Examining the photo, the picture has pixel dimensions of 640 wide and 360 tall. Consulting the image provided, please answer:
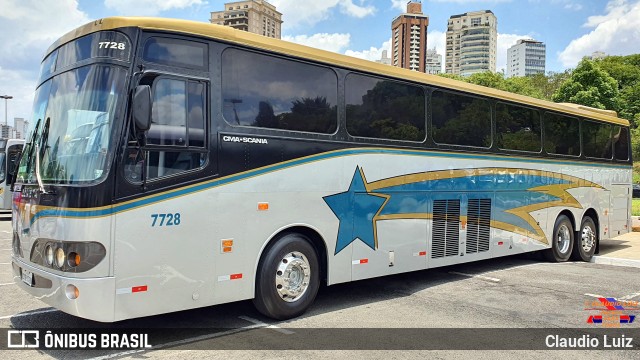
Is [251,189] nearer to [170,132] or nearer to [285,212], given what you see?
[285,212]

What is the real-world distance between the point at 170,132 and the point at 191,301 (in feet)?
6.00

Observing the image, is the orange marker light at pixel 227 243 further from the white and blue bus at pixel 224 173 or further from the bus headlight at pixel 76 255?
the bus headlight at pixel 76 255

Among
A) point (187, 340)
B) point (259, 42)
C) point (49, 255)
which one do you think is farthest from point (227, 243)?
point (259, 42)

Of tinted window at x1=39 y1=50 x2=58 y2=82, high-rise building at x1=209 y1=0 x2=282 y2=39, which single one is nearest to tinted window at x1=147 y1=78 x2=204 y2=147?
tinted window at x1=39 y1=50 x2=58 y2=82

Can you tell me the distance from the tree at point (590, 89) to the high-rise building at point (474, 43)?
455 feet

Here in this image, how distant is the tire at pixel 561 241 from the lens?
473 inches

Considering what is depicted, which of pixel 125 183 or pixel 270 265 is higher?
pixel 125 183

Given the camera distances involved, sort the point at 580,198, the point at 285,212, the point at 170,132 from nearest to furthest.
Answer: the point at 170,132 < the point at 285,212 < the point at 580,198

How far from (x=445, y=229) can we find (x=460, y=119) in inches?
80.4

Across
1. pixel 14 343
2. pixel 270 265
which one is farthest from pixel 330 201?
pixel 14 343

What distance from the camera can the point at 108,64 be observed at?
17.1 feet

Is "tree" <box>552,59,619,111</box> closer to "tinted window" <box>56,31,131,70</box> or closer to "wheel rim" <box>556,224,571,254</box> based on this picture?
"wheel rim" <box>556,224,571,254</box>

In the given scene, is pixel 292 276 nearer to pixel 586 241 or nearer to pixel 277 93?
pixel 277 93

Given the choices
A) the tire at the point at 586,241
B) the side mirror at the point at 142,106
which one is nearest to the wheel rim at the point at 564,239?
the tire at the point at 586,241
